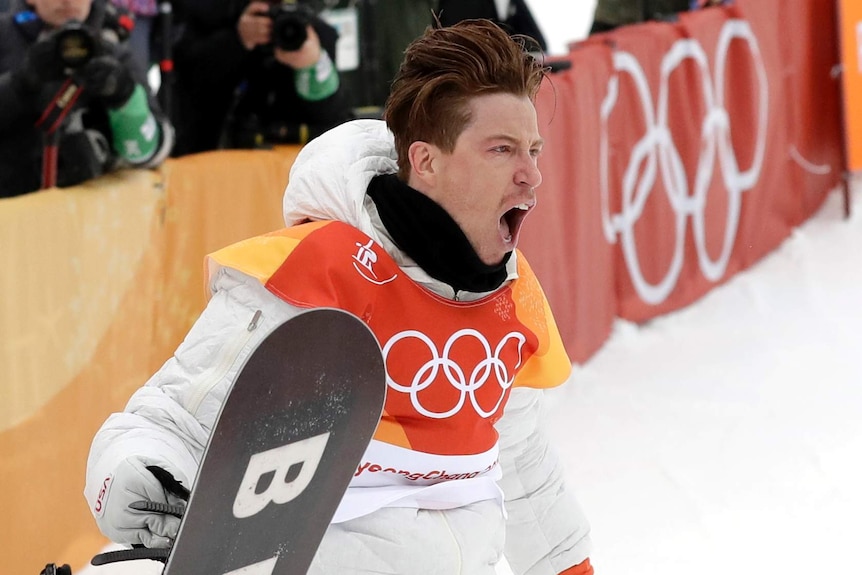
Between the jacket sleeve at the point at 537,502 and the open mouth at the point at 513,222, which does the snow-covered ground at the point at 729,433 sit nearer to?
the jacket sleeve at the point at 537,502

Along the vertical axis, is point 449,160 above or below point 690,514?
above

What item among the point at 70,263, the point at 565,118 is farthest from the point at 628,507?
the point at 70,263

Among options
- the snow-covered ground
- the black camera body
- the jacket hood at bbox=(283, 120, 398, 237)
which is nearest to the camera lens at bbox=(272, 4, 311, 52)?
the black camera body

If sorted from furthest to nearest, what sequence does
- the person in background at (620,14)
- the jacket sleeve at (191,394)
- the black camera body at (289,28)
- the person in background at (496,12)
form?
the person in background at (620,14) → the person in background at (496,12) → the black camera body at (289,28) → the jacket sleeve at (191,394)

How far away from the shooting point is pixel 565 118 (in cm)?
535

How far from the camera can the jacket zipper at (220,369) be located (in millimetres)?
1993

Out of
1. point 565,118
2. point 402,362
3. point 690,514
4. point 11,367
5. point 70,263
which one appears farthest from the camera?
point 565,118

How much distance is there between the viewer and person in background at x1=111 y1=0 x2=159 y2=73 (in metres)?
4.44

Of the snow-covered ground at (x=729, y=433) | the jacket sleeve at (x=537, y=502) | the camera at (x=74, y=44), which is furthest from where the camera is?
the snow-covered ground at (x=729, y=433)

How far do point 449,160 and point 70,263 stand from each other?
5.62ft

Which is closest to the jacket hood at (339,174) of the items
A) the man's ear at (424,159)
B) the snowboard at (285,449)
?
the man's ear at (424,159)

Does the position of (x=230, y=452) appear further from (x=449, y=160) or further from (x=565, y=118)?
(x=565, y=118)

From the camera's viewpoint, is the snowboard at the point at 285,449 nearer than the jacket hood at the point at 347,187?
Yes

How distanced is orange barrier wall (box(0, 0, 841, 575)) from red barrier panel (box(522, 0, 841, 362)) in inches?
0.5
